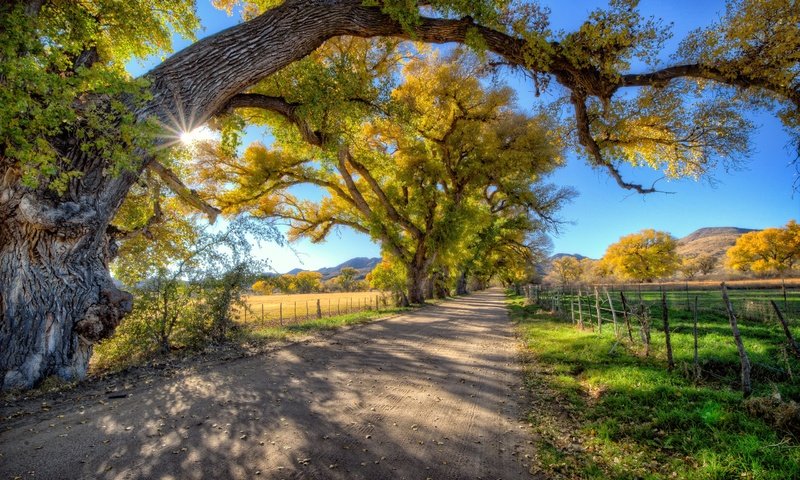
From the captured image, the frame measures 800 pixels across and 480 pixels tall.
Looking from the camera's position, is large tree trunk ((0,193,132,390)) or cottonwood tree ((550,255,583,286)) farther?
cottonwood tree ((550,255,583,286))

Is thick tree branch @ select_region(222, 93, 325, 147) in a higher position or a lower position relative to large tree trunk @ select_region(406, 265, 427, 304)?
higher

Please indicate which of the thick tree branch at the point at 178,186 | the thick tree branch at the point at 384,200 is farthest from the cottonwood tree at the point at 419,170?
the thick tree branch at the point at 178,186

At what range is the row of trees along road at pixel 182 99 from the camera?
4.50 m

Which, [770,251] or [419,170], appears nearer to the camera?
[419,170]

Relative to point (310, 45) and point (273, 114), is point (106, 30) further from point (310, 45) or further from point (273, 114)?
point (310, 45)

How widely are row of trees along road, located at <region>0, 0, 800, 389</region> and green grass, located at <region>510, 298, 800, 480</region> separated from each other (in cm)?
545

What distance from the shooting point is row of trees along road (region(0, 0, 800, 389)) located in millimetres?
4496

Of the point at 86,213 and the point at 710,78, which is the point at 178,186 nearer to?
the point at 86,213

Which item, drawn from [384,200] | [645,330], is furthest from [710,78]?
[384,200]

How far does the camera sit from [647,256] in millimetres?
70375

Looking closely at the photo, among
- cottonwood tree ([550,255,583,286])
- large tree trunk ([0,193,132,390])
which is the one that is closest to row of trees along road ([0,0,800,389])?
large tree trunk ([0,193,132,390])

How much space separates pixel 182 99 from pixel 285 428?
5.62 metres

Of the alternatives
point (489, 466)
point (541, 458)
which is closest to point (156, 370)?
point (489, 466)

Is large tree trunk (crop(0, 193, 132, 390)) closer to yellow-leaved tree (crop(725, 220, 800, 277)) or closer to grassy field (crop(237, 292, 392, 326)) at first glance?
grassy field (crop(237, 292, 392, 326))
